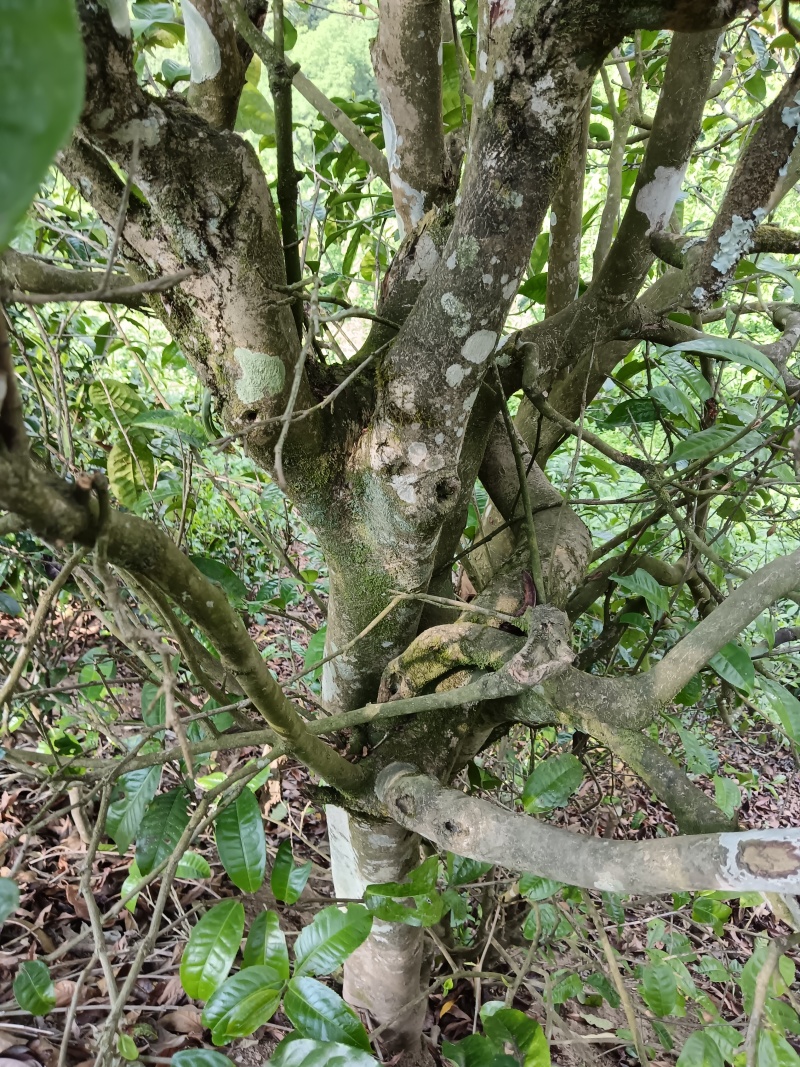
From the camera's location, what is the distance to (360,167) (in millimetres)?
1671

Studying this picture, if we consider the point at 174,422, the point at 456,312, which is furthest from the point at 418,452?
the point at 174,422

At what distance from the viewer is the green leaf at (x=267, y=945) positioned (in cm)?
81

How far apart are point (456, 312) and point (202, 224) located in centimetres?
27

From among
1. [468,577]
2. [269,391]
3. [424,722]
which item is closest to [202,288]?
[269,391]

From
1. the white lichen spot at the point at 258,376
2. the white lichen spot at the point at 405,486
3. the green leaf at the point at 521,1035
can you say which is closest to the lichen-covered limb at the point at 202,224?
the white lichen spot at the point at 258,376

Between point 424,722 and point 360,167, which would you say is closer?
point 424,722

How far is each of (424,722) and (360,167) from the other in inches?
57.4

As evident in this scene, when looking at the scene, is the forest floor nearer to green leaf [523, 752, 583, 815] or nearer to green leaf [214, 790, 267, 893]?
green leaf [214, 790, 267, 893]

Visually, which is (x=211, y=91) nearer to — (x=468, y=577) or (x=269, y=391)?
(x=269, y=391)

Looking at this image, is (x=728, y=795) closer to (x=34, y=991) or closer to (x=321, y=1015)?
(x=321, y=1015)

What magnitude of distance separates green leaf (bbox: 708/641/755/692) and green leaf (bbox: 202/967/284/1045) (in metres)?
0.79

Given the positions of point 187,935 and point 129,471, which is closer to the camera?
point 129,471

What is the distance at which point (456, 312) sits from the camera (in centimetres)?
66

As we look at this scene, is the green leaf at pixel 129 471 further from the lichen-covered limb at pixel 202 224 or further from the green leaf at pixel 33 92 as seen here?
the green leaf at pixel 33 92
